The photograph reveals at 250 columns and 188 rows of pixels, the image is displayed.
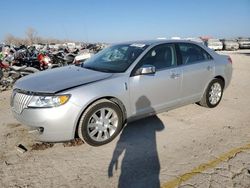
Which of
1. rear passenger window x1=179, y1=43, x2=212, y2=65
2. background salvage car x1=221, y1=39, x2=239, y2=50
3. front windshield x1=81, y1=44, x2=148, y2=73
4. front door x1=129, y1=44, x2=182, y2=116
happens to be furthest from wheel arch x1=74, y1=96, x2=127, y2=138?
background salvage car x1=221, y1=39, x2=239, y2=50

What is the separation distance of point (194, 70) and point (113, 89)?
2020 mm

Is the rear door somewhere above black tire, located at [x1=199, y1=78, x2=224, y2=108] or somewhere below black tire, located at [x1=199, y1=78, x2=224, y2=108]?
above

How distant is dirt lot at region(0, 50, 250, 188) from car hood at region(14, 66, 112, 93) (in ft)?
3.20

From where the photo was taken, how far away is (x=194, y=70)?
5.29m

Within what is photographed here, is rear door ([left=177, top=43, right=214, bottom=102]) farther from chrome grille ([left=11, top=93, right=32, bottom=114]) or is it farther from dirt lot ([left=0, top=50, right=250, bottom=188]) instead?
chrome grille ([left=11, top=93, right=32, bottom=114])

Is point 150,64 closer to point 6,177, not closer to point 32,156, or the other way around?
point 32,156

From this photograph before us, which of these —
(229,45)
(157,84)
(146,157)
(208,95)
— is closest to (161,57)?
(157,84)

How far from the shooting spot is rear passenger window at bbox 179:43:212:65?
5254mm

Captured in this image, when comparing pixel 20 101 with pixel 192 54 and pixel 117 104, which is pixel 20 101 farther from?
pixel 192 54

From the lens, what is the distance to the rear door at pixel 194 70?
5.18m

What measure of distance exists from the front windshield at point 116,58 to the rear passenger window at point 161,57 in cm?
17

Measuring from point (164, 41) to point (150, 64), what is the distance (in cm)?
76

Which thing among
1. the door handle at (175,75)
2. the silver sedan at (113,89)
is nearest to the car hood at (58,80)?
Answer: the silver sedan at (113,89)

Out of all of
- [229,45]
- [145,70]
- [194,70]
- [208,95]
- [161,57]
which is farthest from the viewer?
[229,45]
